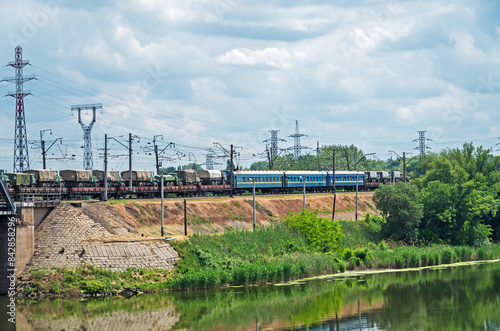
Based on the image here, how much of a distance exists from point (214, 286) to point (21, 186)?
29.0 m

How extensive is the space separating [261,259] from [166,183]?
37.7 metres

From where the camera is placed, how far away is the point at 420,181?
7606 centimetres

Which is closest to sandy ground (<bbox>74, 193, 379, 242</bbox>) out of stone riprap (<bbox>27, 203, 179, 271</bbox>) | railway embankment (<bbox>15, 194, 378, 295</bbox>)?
railway embankment (<bbox>15, 194, 378, 295</bbox>)

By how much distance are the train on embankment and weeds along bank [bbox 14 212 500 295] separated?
9757 mm

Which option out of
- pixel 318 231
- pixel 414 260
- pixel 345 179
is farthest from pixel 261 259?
pixel 345 179

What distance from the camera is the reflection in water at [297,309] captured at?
34.6m

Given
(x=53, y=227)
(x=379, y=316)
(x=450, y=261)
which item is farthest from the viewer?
(x=450, y=261)

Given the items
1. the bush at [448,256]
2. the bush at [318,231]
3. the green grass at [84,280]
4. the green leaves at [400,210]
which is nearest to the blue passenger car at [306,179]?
the green leaves at [400,210]

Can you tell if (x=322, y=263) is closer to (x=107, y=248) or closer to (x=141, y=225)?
(x=107, y=248)

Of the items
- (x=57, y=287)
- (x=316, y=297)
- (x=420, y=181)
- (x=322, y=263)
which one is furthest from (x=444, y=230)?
(x=57, y=287)

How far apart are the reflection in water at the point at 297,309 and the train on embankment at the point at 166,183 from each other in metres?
15.9

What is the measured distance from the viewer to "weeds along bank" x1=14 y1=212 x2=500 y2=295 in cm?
4259

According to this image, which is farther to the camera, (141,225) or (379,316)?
(141,225)

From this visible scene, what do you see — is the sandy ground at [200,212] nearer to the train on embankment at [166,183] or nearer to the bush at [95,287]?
the train on embankment at [166,183]
